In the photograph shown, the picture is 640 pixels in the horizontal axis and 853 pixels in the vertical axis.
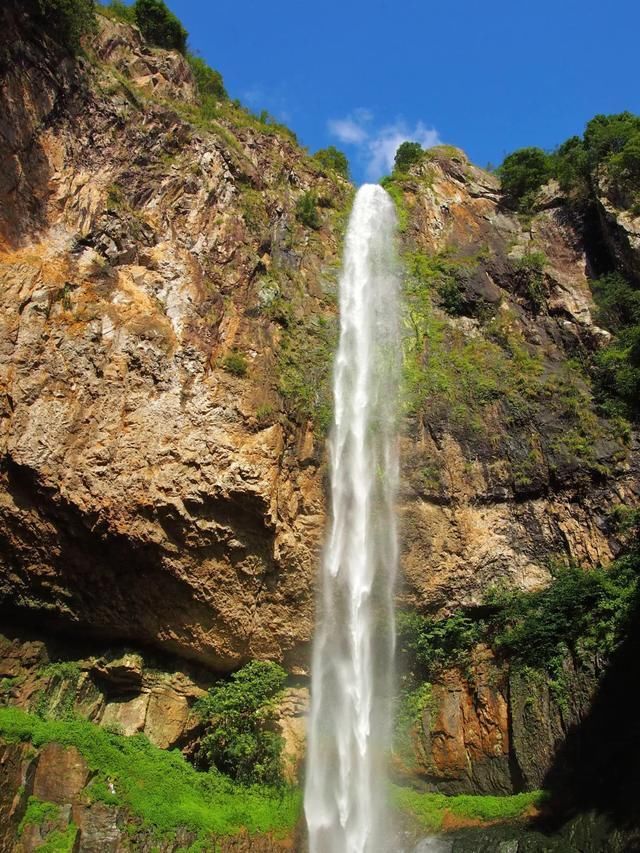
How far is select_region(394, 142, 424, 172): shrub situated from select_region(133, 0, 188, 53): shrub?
10.2 meters

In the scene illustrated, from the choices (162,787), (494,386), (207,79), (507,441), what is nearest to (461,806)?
(162,787)

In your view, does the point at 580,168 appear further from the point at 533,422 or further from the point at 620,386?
the point at 533,422

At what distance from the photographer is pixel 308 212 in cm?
2189

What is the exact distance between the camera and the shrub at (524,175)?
981 inches

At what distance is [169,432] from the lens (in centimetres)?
1395

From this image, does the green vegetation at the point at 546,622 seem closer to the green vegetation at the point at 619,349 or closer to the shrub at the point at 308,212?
the green vegetation at the point at 619,349

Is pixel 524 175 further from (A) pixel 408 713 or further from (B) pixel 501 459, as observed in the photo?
(A) pixel 408 713

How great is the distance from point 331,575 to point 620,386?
384 inches

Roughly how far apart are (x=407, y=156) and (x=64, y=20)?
46.4 feet

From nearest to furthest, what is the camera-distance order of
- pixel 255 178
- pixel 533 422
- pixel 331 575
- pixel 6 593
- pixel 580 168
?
pixel 6 593, pixel 331 575, pixel 533 422, pixel 255 178, pixel 580 168

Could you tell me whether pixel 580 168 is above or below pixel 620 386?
above

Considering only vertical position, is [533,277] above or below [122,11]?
below

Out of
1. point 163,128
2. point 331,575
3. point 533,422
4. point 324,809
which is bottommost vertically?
point 324,809

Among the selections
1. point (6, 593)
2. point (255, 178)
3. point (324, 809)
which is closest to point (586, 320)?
point (255, 178)
